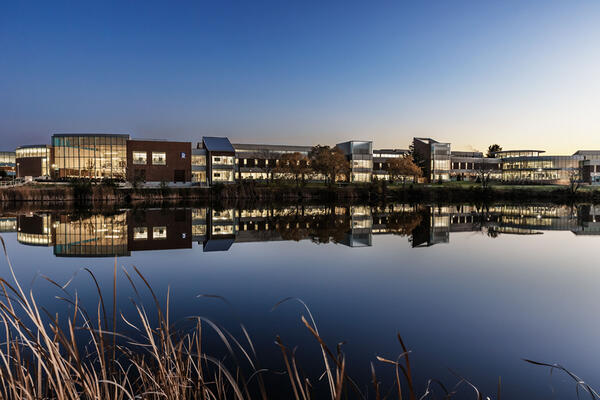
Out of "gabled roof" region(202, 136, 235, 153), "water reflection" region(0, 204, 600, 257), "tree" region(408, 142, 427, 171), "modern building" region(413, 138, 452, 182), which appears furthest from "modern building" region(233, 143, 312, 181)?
"water reflection" region(0, 204, 600, 257)

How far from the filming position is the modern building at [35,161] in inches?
2435

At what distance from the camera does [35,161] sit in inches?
2469

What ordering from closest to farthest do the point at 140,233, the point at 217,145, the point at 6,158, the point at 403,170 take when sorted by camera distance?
1. the point at 140,233
2. the point at 217,145
3. the point at 403,170
4. the point at 6,158

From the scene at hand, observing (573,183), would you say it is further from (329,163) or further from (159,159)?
(159,159)

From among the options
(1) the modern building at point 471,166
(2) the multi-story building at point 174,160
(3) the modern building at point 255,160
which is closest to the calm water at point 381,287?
(2) the multi-story building at point 174,160

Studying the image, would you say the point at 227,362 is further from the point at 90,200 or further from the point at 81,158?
the point at 81,158

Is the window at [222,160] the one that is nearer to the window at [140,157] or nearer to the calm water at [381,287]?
the window at [140,157]

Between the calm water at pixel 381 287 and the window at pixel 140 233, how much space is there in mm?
78

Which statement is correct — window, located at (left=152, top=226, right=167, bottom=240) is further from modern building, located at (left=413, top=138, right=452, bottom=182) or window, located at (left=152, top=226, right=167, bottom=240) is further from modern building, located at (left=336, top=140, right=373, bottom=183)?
modern building, located at (left=413, top=138, right=452, bottom=182)

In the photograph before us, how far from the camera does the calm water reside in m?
4.63

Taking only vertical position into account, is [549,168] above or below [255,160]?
below

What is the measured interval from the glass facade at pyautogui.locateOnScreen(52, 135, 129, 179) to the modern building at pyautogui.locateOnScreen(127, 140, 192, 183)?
1.74 metres

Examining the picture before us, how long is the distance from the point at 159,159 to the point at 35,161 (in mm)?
22666

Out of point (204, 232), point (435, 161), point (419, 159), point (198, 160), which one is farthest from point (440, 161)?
point (204, 232)
